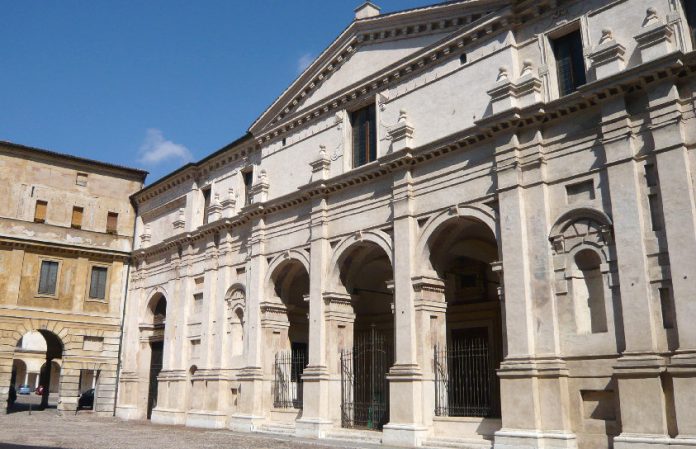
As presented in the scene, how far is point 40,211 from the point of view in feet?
94.1

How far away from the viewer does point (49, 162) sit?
2930cm

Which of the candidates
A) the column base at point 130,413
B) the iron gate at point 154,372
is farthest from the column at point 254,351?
the column base at point 130,413

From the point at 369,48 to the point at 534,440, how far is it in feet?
38.6

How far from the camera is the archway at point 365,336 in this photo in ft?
61.3

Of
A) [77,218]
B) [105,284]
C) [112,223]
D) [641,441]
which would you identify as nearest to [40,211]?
[77,218]

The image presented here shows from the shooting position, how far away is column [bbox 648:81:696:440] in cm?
1120

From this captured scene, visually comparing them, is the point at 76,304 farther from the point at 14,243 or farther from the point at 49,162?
the point at 49,162

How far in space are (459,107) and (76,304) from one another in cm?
1992

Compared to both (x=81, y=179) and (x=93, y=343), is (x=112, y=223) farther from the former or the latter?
(x=93, y=343)

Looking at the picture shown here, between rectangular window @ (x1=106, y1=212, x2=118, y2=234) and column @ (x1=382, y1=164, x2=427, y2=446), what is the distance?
58.0 ft

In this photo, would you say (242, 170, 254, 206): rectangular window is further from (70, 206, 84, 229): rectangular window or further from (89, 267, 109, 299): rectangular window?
(70, 206, 84, 229): rectangular window

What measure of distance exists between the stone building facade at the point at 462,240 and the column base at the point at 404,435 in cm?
5

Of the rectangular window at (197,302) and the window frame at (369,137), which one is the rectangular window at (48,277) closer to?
the rectangular window at (197,302)

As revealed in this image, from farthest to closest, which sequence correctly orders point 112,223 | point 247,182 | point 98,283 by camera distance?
point 112,223, point 98,283, point 247,182
